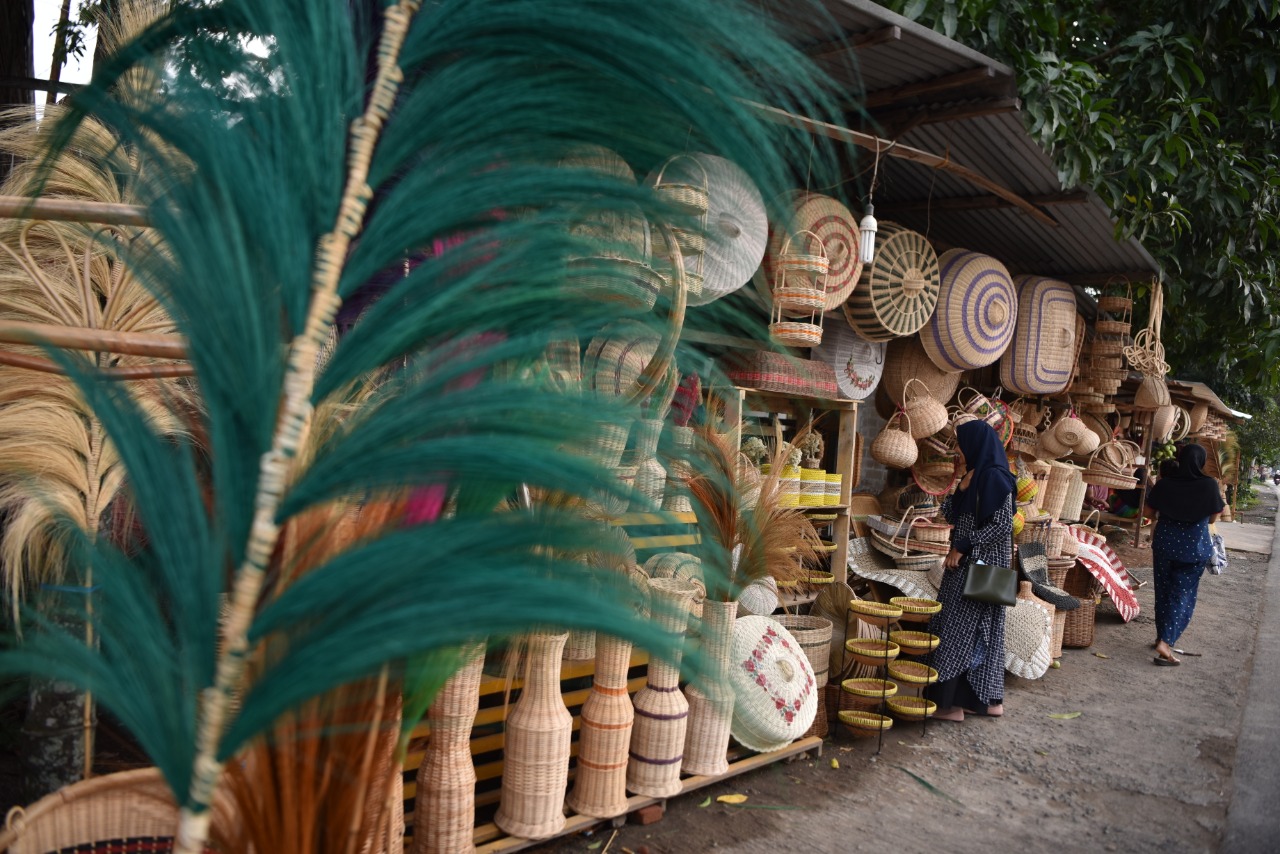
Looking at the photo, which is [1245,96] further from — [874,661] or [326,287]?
[326,287]

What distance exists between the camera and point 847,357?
546cm

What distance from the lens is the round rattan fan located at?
507 centimetres

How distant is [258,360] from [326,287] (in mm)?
93

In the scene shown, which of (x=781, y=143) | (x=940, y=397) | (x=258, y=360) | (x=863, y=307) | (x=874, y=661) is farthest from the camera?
(x=940, y=397)

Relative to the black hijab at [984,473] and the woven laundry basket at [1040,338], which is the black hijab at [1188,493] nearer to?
the woven laundry basket at [1040,338]

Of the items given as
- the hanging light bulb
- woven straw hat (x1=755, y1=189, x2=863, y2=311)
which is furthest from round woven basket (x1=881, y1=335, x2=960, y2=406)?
the hanging light bulb

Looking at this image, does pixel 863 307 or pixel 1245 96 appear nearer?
pixel 863 307

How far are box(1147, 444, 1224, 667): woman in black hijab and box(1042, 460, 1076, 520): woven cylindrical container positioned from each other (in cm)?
95

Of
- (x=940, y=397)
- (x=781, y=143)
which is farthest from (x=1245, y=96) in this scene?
(x=781, y=143)

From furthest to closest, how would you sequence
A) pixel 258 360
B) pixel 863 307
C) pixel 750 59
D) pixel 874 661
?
pixel 863 307 → pixel 874 661 → pixel 750 59 → pixel 258 360

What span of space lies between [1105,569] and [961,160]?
421 cm

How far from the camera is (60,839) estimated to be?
5.10 feet

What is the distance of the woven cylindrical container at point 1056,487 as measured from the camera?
7770 mm

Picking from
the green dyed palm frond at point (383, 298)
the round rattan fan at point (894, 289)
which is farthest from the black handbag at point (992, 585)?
the green dyed palm frond at point (383, 298)
